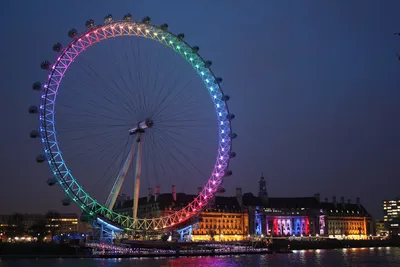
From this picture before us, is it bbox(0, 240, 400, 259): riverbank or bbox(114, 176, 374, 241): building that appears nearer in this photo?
bbox(0, 240, 400, 259): riverbank

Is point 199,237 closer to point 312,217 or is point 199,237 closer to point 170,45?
point 312,217

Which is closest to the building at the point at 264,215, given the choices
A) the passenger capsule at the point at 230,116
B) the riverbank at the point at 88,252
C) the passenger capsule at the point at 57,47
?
the riverbank at the point at 88,252

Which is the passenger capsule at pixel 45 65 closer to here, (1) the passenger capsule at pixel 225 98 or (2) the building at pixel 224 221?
(1) the passenger capsule at pixel 225 98

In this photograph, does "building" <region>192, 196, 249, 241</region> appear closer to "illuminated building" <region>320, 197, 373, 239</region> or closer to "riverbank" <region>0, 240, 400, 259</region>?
"illuminated building" <region>320, 197, 373, 239</region>

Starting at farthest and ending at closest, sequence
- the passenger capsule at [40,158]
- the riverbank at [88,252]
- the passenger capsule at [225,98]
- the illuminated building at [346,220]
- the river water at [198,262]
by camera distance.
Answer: the illuminated building at [346,220] → the passenger capsule at [225,98] → the riverbank at [88,252] → the passenger capsule at [40,158] → the river water at [198,262]

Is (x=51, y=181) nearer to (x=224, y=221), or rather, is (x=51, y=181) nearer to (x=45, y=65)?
(x=45, y=65)

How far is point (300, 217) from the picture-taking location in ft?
486

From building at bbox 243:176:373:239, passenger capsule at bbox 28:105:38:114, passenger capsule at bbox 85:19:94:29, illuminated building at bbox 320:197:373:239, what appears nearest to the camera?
passenger capsule at bbox 85:19:94:29

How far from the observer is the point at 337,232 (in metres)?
155

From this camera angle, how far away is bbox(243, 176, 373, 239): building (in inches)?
5635

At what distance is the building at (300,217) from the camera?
470 feet

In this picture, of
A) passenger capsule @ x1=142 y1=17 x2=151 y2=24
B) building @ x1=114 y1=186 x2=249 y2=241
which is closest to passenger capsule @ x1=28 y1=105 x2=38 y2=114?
passenger capsule @ x1=142 y1=17 x2=151 y2=24

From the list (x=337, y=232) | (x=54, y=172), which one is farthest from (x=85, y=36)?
(x=337, y=232)

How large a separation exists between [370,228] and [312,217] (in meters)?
25.9
